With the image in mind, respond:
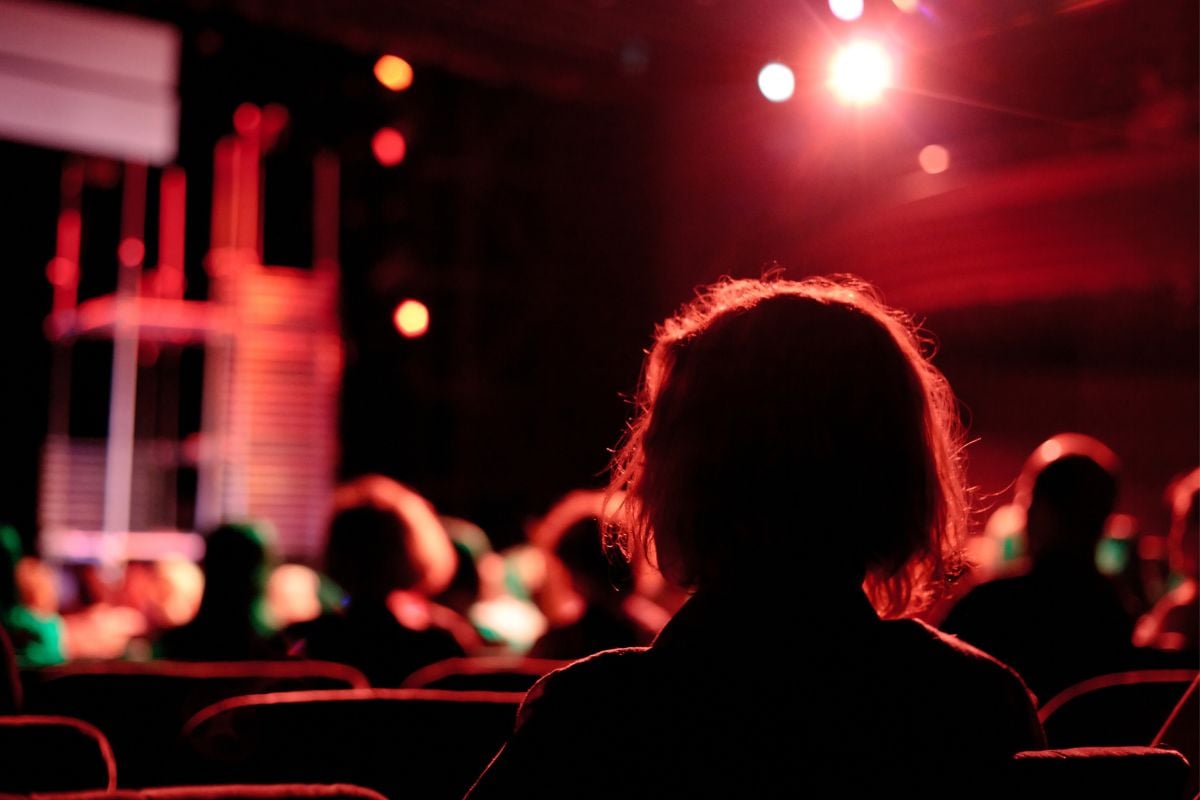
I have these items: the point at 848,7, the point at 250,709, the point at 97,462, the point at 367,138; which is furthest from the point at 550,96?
the point at 250,709

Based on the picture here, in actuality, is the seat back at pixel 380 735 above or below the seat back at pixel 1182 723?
below

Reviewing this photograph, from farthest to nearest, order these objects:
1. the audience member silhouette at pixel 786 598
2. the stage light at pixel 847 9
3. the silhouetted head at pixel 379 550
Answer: the stage light at pixel 847 9 < the silhouetted head at pixel 379 550 < the audience member silhouette at pixel 786 598

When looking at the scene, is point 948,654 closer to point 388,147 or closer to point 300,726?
point 300,726

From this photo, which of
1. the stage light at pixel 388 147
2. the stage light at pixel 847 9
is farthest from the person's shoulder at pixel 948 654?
the stage light at pixel 388 147

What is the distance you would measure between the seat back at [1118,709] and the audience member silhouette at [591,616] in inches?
54.0

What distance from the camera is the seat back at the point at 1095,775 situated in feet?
3.48

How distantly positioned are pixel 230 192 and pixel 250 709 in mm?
9735

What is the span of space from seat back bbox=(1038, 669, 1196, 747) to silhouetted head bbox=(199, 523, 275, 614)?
2112 millimetres

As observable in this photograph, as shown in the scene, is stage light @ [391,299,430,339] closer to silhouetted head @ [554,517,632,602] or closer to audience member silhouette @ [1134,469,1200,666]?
silhouetted head @ [554,517,632,602]

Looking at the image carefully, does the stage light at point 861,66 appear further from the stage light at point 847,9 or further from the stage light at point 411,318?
the stage light at point 411,318

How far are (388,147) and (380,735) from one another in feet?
28.2

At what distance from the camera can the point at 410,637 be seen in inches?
128

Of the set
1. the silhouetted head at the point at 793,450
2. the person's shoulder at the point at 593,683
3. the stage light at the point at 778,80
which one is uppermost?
the stage light at the point at 778,80

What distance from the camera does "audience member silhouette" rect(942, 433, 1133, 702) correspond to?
2.82 metres
